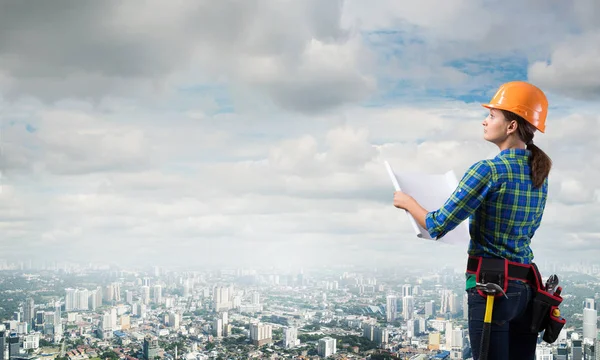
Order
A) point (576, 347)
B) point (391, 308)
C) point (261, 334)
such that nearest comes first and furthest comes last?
point (576, 347) < point (391, 308) < point (261, 334)

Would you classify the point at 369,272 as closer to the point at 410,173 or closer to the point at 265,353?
the point at 265,353

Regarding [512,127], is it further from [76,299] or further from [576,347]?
[76,299]

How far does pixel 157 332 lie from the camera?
9.73 meters

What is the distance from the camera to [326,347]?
24.5ft

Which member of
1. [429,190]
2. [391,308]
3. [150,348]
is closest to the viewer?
[429,190]

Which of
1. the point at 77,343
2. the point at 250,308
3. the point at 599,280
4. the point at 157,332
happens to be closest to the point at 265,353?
the point at 250,308

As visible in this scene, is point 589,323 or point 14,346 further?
point 14,346

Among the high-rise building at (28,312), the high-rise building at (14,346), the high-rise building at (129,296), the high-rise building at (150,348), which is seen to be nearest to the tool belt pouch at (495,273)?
the high-rise building at (14,346)

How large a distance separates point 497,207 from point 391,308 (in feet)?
20.8

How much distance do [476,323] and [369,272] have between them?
7.11 m

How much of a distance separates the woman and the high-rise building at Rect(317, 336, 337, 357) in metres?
5.74

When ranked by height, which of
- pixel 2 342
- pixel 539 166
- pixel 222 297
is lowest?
pixel 2 342

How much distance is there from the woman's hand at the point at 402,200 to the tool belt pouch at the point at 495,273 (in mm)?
274

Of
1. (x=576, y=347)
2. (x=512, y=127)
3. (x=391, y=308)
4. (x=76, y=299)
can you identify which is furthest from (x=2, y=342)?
(x=512, y=127)
